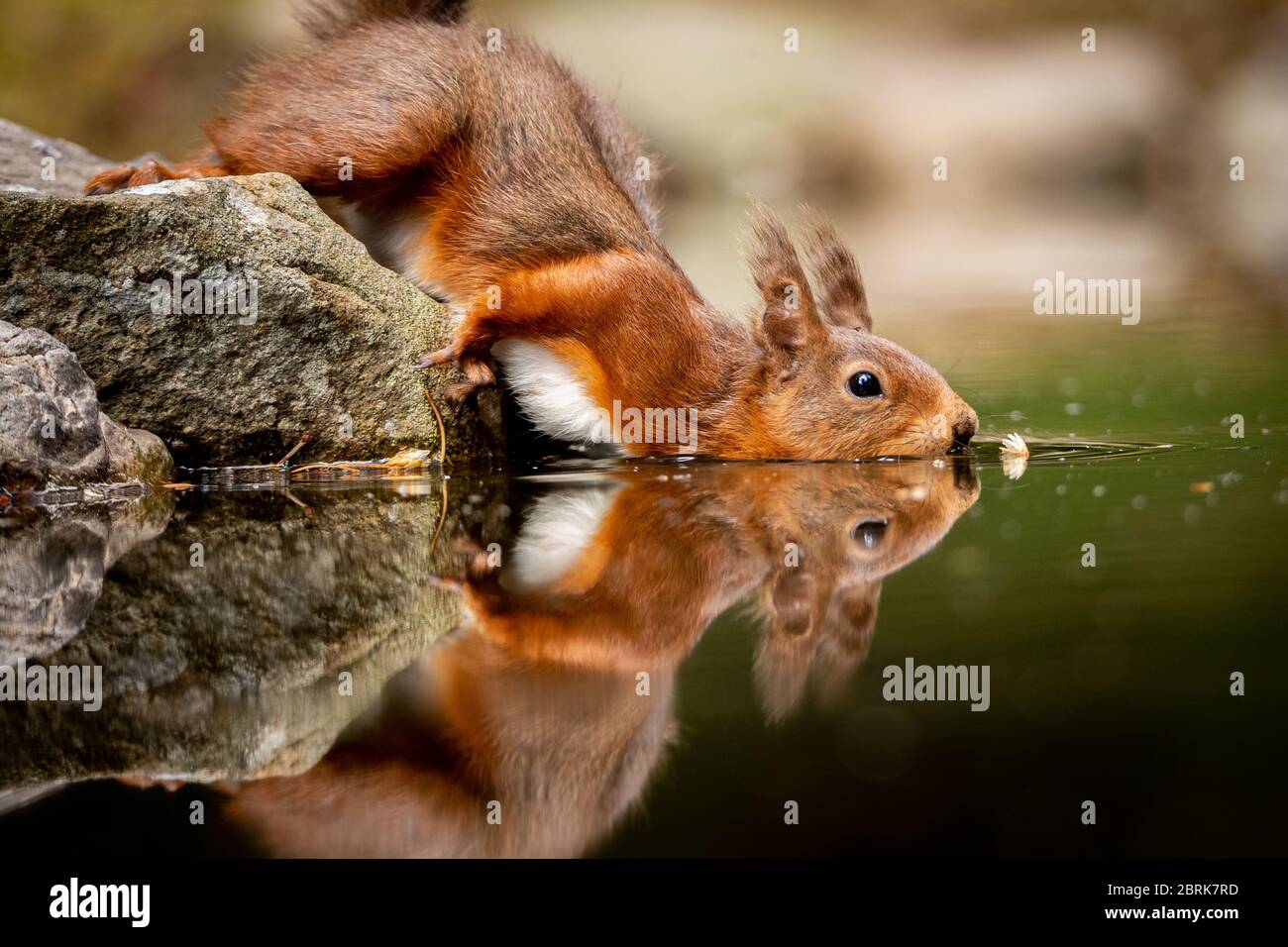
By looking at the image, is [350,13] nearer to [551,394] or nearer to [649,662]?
[551,394]

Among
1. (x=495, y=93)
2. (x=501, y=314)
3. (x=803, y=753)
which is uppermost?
(x=495, y=93)

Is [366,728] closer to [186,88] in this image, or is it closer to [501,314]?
[501,314]

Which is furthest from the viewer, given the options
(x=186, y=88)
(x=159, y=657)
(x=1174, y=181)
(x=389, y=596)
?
(x=1174, y=181)

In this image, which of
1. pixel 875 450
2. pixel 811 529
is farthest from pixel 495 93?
pixel 811 529

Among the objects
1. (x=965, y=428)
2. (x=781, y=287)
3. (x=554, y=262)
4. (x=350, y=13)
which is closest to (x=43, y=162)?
(x=350, y=13)

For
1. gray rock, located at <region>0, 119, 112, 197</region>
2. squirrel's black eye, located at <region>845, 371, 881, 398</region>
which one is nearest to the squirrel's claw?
gray rock, located at <region>0, 119, 112, 197</region>

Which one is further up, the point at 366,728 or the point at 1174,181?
the point at 1174,181

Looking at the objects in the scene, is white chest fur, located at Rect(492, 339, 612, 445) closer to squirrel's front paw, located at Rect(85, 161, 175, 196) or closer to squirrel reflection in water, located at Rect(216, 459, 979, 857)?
squirrel reflection in water, located at Rect(216, 459, 979, 857)
